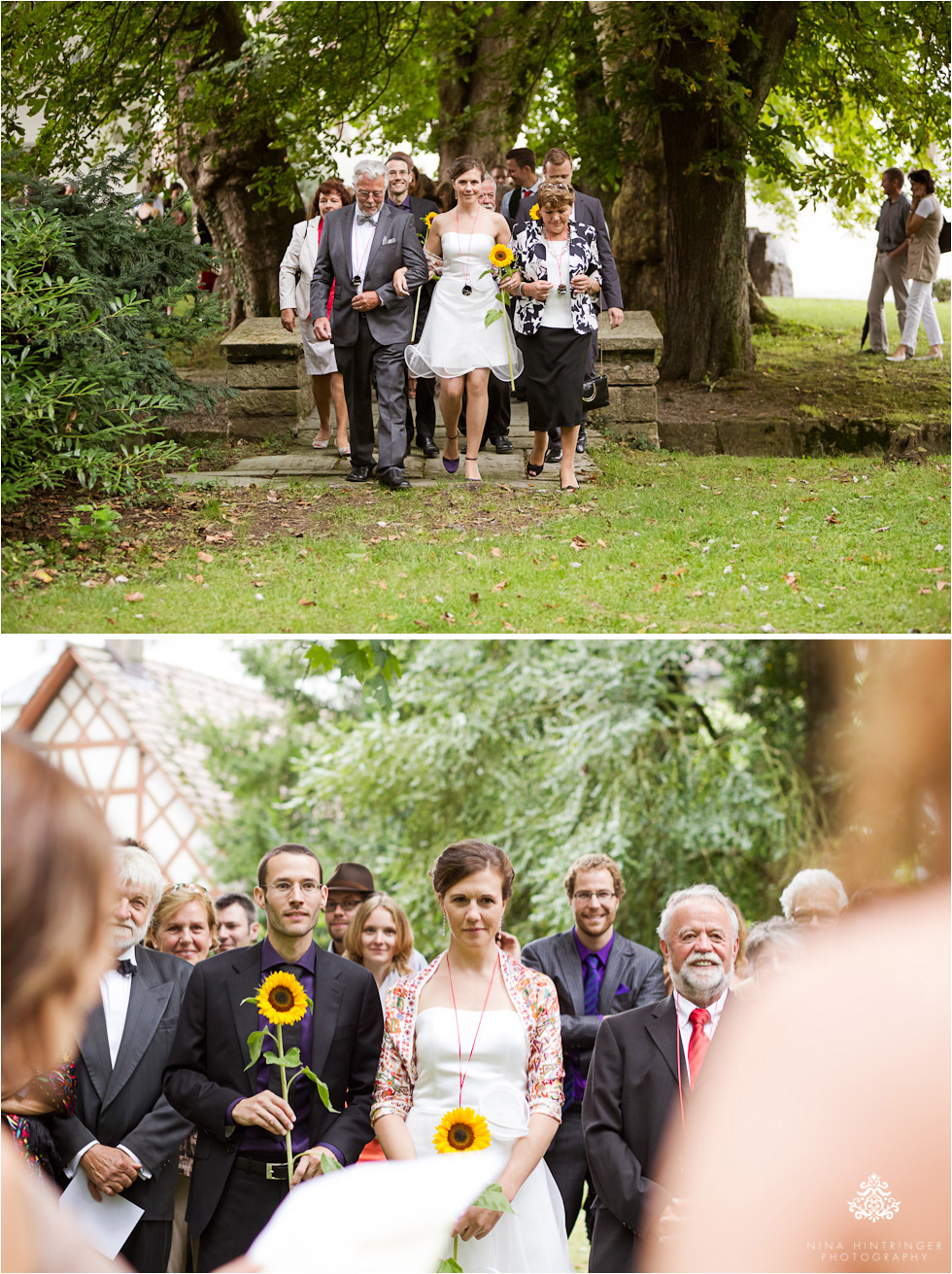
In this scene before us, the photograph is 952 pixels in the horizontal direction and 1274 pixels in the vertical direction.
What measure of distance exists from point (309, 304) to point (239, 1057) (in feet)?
20.0

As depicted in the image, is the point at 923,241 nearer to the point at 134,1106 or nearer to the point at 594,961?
the point at 594,961

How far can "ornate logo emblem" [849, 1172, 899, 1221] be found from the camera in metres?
1.12

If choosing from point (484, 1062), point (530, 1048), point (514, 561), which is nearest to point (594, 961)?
point (530, 1048)

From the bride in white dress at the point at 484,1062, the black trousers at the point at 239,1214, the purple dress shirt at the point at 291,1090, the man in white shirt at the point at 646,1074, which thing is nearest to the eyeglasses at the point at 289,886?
the purple dress shirt at the point at 291,1090

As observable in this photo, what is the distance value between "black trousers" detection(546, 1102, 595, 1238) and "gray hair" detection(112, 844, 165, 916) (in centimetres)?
171

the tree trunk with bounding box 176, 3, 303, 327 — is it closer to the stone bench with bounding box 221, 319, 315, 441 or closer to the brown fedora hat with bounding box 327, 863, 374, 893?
the stone bench with bounding box 221, 319, 315, 441

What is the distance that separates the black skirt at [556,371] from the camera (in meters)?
7.59

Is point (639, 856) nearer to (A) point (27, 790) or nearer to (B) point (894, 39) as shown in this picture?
(B) point (894, 39)

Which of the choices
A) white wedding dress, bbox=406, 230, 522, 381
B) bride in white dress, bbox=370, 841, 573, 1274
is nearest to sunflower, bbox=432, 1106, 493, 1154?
bride in white dress, bbox=370, 841, 573, 1274

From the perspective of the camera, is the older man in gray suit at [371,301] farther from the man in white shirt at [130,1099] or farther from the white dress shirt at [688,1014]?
the white dress shirt at [688,1014]

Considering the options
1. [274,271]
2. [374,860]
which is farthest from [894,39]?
[374,860]

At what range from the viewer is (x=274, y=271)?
13094 mm

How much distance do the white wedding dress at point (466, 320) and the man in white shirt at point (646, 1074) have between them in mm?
4782

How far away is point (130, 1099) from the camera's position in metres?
4.14
